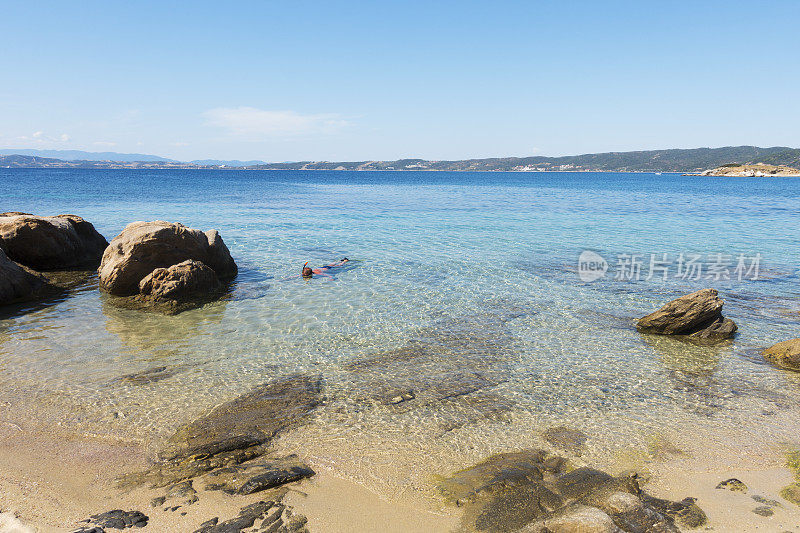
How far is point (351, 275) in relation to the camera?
16438mm

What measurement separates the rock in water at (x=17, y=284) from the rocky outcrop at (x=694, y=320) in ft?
55.8

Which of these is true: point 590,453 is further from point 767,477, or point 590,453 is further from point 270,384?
point 270,384

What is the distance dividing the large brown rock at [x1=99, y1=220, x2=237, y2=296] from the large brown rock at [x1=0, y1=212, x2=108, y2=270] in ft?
10.7

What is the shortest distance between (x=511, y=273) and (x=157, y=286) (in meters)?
11.8

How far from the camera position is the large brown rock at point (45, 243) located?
15.5 meters

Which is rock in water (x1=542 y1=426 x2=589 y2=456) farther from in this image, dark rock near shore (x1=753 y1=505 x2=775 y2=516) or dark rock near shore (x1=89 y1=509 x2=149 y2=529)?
dark rock near shore (x1=89 y1=509 x2=149 y2=529)

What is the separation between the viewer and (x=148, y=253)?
14352 mm

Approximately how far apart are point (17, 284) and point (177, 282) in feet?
14.6

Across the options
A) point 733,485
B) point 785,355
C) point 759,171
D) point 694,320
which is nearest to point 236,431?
point 733,485

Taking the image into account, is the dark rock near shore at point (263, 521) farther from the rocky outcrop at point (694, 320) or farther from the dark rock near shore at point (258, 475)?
the rocky outcrop at point (694, 320)

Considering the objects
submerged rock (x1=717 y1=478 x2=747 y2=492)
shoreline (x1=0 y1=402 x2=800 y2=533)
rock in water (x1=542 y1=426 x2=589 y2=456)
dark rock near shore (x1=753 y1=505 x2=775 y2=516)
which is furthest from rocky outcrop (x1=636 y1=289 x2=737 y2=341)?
dark rock near shore (x1=753 y1=505 x2=775 y2=516)

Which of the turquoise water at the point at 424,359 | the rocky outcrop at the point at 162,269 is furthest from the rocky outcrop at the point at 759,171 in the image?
the rocky outcrop at the point at 162,269

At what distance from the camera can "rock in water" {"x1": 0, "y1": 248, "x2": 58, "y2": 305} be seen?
12523 millimetres

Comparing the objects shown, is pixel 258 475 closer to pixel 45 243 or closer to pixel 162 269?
pixel 162 269
